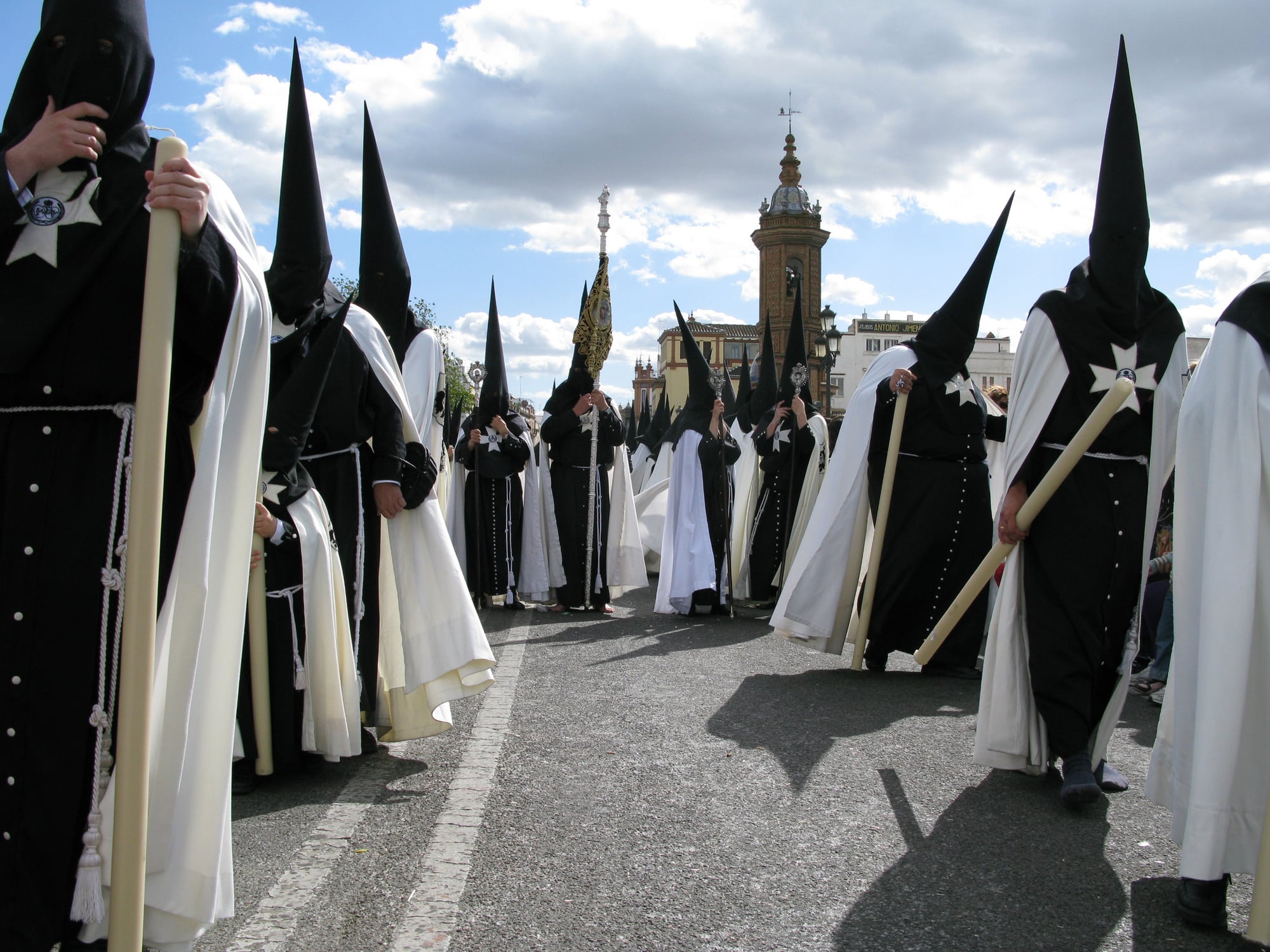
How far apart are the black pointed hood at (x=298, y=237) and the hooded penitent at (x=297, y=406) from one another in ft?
0.61

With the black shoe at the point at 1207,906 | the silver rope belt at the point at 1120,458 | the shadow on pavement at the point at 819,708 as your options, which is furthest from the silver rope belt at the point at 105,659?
the silver rope belt at the point at 1120,458

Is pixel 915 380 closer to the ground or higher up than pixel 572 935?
higher up

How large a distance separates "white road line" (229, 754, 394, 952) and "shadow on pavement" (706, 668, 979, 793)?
1.64m

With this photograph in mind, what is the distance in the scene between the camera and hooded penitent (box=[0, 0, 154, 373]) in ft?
7.77

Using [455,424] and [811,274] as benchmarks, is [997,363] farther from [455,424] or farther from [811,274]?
[455,424]

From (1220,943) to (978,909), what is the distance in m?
0.62

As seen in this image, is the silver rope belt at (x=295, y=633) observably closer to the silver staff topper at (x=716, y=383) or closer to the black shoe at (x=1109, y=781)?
the black shoe at (x=1109, y=781)

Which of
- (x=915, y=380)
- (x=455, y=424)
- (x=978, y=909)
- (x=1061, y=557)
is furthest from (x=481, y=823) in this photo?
(x=455, y=424)

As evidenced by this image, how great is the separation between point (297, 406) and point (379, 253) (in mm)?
1562

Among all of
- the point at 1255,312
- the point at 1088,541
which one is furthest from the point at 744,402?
the point at 1255,312

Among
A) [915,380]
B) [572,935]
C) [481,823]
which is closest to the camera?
[572,935]

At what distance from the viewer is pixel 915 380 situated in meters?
6.91

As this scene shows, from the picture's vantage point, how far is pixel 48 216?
7.84 feet

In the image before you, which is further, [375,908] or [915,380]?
[915,380]
